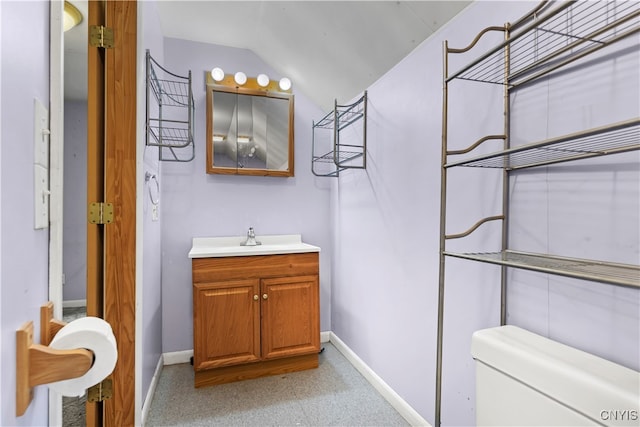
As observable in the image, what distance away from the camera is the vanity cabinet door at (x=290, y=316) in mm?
2152

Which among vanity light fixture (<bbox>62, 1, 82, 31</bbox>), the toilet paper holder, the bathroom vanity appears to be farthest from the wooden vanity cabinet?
vanity light fixture (<bbox>62, 1, 82, 31</bbox>)

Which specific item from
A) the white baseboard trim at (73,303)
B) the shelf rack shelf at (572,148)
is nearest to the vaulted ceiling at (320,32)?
the shelf rack shelf at (572,148)

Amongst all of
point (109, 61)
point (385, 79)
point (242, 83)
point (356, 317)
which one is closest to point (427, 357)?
point (356, 317)

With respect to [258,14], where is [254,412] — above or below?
below

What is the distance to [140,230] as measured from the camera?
1.47 m

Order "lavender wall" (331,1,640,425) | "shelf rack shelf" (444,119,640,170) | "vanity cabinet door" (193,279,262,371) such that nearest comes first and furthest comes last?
1. "shelf rack shelf" (444,119,640,170)
2. "lavender wall" (331,1,640,425)
3. "vanity cabinet door" (193,279,262,371)

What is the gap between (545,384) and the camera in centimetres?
82

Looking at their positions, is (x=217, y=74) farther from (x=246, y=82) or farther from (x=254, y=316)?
(x=254, y=316)

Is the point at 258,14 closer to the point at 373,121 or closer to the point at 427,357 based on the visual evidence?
the point at 373,121

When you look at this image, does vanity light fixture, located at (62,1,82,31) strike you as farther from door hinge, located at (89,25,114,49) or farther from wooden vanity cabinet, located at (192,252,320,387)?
wooden vanity cabinet, located at (192,252,320,387)

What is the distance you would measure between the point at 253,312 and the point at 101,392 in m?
0.90

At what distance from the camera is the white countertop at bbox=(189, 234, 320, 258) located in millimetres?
2088

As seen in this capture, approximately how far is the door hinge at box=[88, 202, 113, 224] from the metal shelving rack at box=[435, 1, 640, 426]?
137 centimetres

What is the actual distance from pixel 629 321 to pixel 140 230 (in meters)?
1.76
